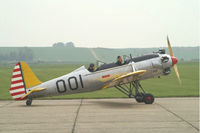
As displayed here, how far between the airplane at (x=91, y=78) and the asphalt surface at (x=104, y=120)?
1.13 m

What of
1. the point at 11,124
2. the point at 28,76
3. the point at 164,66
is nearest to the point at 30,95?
the point at 28,76

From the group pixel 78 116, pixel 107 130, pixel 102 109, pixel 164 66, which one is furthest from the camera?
pixel 164 66

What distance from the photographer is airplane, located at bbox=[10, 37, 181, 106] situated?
1327 cm

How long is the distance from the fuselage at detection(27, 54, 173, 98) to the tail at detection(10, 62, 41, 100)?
266mm

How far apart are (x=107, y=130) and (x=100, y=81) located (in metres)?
5.84

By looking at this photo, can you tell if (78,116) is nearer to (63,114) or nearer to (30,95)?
(63,114)

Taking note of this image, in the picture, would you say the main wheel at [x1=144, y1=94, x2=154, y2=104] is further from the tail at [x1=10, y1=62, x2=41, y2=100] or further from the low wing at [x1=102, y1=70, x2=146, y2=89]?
the tail at [x1=10, y1=62, x2=41, y2=100]

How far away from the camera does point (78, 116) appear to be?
34.4 feet

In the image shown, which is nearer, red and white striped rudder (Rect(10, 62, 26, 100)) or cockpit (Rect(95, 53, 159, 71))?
red and white striped rudder (Rect(10, 62, 26, 100))

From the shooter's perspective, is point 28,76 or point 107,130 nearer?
point 107,130

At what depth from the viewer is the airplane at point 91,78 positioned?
1327 cm

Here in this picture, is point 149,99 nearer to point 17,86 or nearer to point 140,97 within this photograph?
point 140,97

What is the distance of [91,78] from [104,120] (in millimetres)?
4372

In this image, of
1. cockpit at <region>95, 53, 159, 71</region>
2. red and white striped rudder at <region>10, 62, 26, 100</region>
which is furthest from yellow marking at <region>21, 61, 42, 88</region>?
cockpit at <region>95, 53, 159, 71</region>
